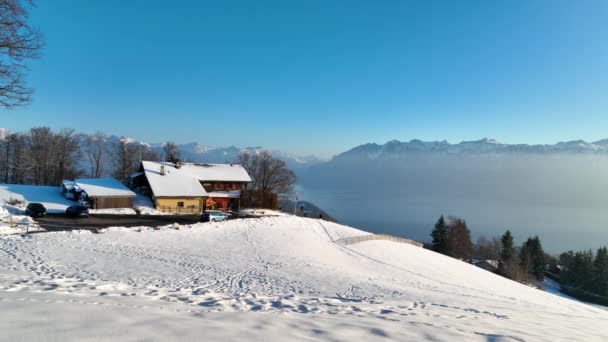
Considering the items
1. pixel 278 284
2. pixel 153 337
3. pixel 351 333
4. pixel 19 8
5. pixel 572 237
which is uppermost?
pixel 19 8

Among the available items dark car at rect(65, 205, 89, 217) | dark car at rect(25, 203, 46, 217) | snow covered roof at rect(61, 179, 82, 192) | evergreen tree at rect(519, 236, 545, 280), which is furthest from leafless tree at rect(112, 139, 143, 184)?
evergreen tree at rect(519, 236, 545, 280)

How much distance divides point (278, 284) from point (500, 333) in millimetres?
8492

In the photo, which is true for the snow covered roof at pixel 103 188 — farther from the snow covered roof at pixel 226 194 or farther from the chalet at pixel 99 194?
the snow covered roof at pixel 226 194

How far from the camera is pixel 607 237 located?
105m

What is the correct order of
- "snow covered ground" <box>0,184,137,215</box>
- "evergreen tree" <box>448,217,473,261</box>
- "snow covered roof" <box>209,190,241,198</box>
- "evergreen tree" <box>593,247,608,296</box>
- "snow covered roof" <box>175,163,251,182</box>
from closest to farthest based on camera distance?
"snow covered ground" <box>0,184,137,215</box>, "snow covered roof" <box>209,190,241,198</box>, "snow covered roof" <box>175,163,251,182</box>, "evergreen tree" <box>593,247,608,296</box>, "evergreen tree" <box>448,217,473,261</box>

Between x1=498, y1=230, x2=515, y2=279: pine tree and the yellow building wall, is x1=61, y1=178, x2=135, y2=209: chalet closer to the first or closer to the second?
the yellow building wall

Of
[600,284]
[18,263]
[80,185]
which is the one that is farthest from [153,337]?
[600,284]

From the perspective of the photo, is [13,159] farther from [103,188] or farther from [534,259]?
[534,259]

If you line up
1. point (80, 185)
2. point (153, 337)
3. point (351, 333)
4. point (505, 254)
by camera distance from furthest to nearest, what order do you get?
1. point (505, 254)
2. point (80, 185)
3. point (351, 333)
4. point (153, 337)

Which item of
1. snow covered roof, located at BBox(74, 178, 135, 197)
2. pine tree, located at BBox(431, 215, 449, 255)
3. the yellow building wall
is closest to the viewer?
snow covered roof, located at BBox(74, 178, 135, 197)

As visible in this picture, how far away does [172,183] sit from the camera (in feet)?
133

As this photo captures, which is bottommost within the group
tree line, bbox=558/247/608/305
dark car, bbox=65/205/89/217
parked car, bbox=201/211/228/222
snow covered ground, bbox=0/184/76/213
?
tree line, bbox=558/247/608/305

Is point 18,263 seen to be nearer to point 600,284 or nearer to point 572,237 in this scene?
point 600,284

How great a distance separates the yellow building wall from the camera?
124ft
